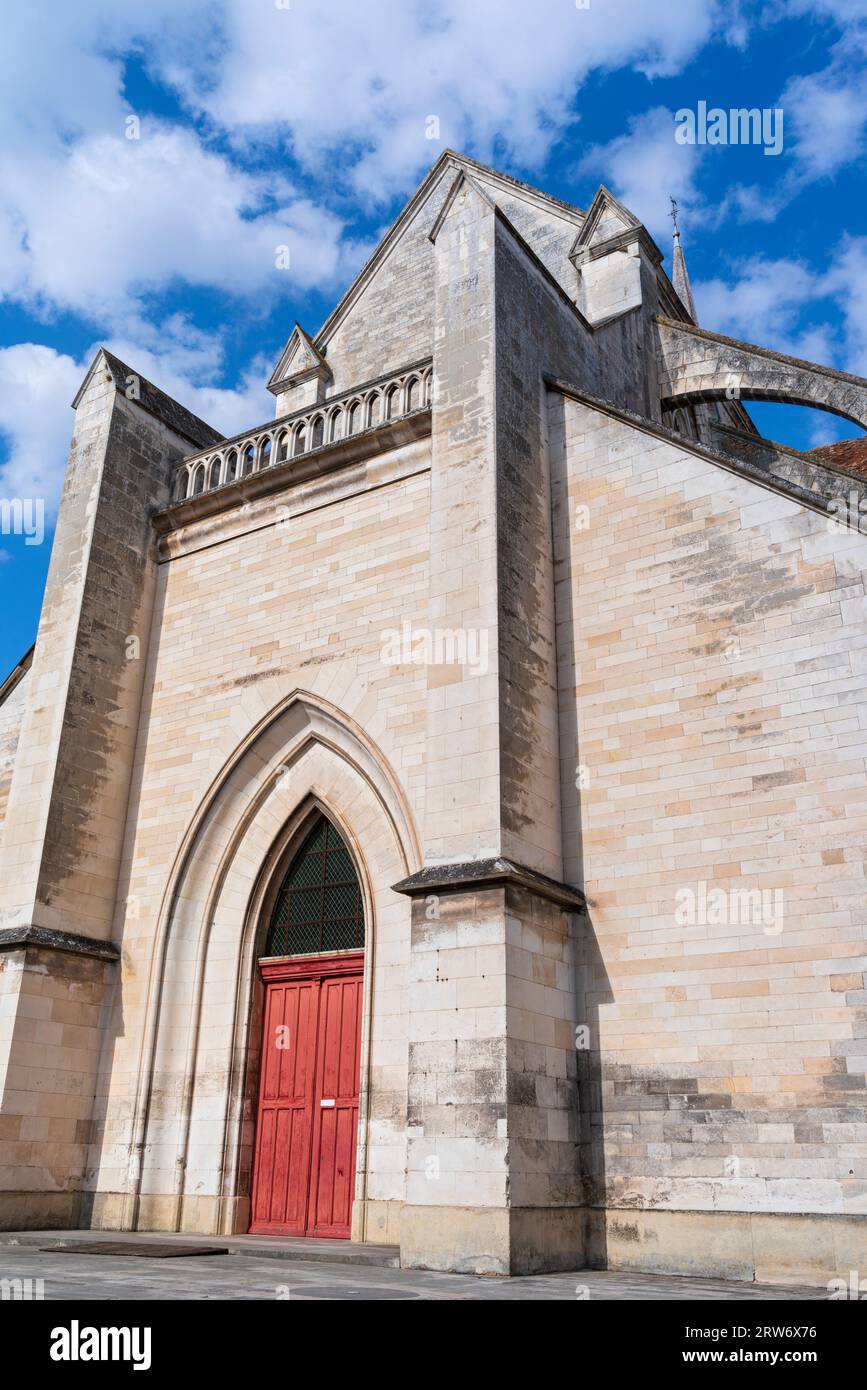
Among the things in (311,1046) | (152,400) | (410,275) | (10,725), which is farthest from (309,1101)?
(410,275)

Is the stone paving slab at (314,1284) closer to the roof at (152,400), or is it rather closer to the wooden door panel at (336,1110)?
the wooden door panel at (336,1110)

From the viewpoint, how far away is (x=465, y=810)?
802 centimetres

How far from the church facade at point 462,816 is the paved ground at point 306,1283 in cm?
41

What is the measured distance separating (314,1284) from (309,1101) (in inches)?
144

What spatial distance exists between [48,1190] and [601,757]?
20.2 ft

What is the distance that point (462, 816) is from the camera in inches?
316

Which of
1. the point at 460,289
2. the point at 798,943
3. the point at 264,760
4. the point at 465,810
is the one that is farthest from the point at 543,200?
the point at 798,943

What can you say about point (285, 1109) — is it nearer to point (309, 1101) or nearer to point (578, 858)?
point (309, 1101)

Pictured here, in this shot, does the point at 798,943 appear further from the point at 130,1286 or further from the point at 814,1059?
the point at 130,1286

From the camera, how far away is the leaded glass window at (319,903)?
998 centimetres

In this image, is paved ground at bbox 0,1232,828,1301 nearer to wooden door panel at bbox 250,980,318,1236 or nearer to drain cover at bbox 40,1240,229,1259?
drain cover at bbox 40,1240,229,1259

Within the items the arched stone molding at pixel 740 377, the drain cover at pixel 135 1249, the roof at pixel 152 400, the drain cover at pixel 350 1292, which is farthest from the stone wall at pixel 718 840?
the roof at pixel 152 400

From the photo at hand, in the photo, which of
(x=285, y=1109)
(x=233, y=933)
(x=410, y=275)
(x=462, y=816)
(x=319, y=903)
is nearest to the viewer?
(x=462, y=816)

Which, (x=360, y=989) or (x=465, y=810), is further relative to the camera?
(x=360, y=989)
